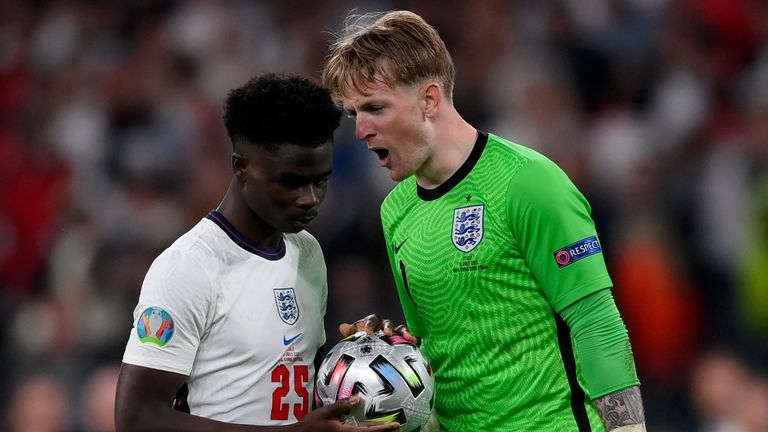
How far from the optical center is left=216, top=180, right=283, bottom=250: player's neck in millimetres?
4328

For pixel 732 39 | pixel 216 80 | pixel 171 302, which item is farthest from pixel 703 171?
pixel 171 302

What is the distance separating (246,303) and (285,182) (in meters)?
0.43

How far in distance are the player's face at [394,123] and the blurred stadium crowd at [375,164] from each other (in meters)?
3.56

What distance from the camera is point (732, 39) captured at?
962 cm

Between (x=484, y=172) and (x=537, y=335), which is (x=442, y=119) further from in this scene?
(x=537, y=335)

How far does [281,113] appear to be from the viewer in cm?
425

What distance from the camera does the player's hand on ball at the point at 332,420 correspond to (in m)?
3.99

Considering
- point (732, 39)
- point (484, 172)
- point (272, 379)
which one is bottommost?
point (272, 379)

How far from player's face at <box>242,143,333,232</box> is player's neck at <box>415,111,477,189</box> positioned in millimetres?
403

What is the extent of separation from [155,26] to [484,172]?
309 inches

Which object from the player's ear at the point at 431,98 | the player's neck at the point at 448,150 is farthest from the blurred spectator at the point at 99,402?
the player's ear at the point at 431,98

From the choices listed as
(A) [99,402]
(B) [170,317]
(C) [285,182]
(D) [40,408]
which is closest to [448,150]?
(C) [285,182]

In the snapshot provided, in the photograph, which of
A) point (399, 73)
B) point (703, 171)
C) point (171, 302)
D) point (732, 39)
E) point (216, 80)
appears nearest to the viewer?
point (171, 302)

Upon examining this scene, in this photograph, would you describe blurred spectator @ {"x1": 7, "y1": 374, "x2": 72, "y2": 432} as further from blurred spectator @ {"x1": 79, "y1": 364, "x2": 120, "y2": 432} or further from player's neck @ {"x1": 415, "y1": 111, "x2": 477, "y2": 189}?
player's neck @ {"x1": 415, "y1": 111, "x2": 477, "y2": 189}
